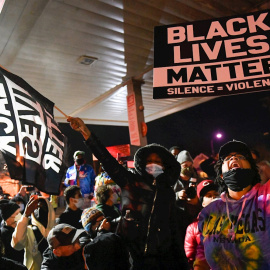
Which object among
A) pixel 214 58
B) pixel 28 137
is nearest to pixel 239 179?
pixel 214 58

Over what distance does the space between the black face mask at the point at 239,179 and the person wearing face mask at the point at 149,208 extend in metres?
0.69

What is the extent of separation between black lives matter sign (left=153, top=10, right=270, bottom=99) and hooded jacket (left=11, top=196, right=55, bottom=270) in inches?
91.9

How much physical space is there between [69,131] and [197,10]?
17346 mm

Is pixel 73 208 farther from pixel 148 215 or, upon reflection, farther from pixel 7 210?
pixel 148 215

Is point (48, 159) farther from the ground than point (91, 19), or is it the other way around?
point (91, 19)

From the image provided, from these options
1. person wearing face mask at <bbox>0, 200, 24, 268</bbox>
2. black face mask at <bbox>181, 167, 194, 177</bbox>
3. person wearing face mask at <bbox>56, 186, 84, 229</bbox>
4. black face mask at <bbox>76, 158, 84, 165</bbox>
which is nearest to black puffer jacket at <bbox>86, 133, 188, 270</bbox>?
person wearing face mask at <bbox>56, 186, 84, 229</bbox>

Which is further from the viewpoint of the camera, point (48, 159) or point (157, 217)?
Result: point (48, 159)

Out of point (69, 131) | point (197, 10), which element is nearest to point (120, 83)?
point (197, 10)

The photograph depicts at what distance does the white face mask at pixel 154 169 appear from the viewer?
253 centimetres

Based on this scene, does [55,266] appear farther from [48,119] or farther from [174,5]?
[174,5]

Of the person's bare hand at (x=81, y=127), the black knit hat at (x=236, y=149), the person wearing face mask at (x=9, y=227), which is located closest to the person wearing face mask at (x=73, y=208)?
the person wearing face mask at (x=9, y=227)

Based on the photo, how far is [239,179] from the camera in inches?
74.4

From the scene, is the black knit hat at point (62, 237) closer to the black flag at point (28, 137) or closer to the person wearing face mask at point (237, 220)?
the black flag at point (28, 137)

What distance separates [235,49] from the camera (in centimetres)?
265
